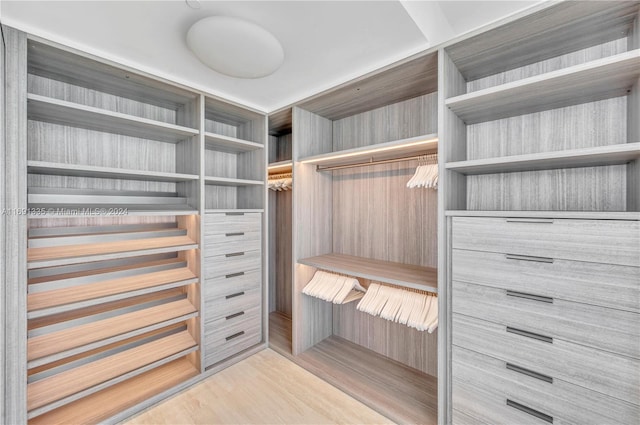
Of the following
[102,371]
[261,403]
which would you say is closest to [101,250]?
[102,371]

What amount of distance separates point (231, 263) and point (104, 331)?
3.02 feet

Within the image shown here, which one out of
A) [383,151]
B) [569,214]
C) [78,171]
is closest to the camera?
[569,214]

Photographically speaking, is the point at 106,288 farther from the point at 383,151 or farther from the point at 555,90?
the point at 555,90

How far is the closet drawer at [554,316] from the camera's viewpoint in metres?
1.09

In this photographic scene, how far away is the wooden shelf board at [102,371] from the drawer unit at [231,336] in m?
0.14

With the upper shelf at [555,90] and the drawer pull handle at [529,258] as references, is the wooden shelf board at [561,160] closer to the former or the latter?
the upper shelf at [555,90]

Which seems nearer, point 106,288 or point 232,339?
point 106,288

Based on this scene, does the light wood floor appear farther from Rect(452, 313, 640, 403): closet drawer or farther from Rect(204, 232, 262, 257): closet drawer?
Rect(204, 232, 262, 257): closet drawer

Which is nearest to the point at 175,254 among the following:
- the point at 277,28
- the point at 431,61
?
the point at 277,28

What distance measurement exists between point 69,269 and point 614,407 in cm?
302

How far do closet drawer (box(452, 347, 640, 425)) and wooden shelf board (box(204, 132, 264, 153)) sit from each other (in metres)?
2.18

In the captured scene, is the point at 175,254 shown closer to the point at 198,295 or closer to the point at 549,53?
the point at 198,295

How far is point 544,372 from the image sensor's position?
4.10 feet

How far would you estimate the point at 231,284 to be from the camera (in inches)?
91.2
